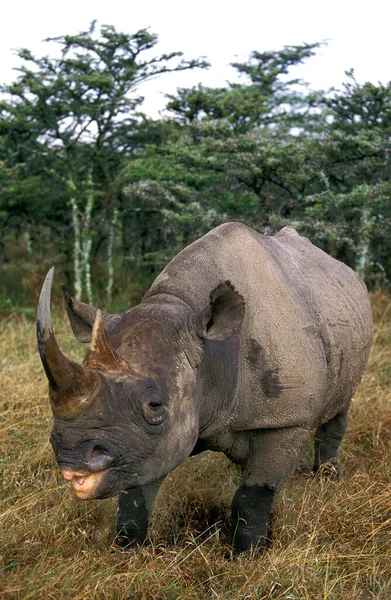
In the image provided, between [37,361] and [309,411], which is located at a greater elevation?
[309,411]

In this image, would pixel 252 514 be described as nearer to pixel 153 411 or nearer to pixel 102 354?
pixel 153 411

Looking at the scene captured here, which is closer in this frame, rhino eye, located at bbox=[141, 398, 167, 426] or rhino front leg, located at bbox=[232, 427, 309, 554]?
rhino eye, located at bbox=[141, 398, 167, 426]

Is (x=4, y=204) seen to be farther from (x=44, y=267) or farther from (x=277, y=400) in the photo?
(x=277, y=400)

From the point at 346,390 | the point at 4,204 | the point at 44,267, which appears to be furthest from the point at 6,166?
the point at 346,390

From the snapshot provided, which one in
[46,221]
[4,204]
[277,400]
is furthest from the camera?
[46,221]

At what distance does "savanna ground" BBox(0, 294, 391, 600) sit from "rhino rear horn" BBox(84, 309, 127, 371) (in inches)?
35.4

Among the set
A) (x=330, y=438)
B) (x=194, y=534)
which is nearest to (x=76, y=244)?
(x=330, y=438)

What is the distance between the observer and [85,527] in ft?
12.3

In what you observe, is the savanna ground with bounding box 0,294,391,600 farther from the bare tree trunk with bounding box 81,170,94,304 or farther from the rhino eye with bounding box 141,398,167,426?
the bare tree trunk with bounding box 81,170,94,304

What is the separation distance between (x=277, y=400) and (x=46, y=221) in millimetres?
8634

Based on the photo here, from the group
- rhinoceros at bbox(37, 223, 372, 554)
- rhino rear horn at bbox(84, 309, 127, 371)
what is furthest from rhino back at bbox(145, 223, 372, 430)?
rhino rear horn at bbox(84, 309, 127, 371)

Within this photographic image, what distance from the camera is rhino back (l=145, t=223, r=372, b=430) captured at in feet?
11.4

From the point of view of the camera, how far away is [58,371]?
2482 millimetres

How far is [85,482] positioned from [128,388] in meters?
0.38
